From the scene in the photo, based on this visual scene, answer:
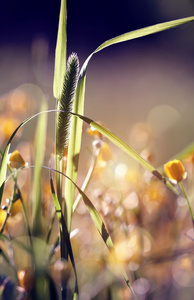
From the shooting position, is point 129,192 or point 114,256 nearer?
point 114,256

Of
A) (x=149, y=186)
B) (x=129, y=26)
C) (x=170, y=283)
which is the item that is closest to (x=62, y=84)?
(x=149, y=186)

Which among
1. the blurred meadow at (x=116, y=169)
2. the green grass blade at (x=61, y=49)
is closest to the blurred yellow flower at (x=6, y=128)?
the blurred meadow at (x=116, y=169)

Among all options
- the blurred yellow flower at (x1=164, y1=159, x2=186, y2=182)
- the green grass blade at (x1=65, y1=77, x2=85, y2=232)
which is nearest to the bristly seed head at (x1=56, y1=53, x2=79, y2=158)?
the green grass blade at (x1=65, y1=77, x2=85, y2=232)

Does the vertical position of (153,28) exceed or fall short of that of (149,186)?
it exceeds it

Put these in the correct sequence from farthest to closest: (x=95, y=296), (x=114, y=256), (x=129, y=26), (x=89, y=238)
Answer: (x=129, y=26) < (x=89, y=238) < (x=95, y=296) < (x=114, y=256)

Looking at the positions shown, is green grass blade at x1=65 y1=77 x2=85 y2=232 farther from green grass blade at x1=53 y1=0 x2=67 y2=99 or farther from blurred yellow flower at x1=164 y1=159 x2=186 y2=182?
blurred yellow flower at x1=164 y1=159 x2=186 y2=182

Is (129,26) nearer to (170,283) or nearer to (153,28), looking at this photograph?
(153,28)

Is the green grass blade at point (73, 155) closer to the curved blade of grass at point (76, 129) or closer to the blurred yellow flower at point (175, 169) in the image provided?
the curved blade of grass at point (76, 129)

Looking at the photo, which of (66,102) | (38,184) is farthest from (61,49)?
(38,184)
